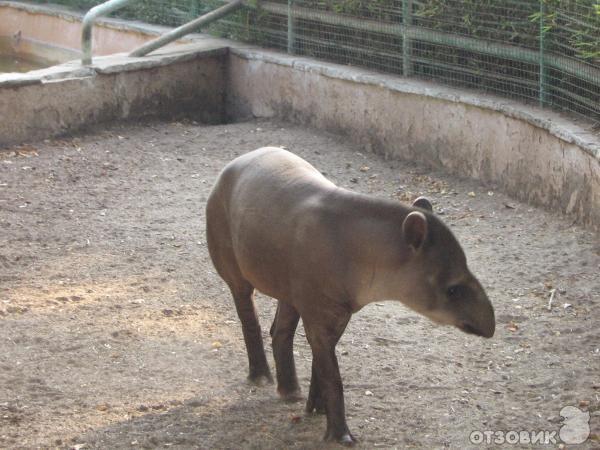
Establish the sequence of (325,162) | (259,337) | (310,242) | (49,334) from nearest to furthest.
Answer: (310,242) < (259,337) < (49,334) < (325,162)

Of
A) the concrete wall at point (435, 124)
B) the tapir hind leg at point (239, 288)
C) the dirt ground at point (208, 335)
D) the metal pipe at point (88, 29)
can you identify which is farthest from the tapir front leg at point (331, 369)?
the metal pipe at point (88, 29)

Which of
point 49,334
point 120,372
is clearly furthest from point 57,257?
point 120,372

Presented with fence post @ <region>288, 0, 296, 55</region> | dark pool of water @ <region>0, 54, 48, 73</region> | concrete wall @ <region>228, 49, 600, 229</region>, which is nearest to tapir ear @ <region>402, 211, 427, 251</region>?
concrete wall @ <region>228, 49, 600, 229</region>

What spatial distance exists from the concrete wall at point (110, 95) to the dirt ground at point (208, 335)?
1.07 metres

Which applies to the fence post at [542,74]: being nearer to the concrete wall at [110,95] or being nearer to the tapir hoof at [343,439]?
the concrete wall at [110,95]

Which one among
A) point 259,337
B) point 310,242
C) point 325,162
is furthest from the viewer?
point 325,162

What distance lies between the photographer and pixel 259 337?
5.58 meters

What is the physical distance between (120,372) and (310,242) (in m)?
1.51

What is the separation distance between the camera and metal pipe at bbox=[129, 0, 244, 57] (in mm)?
11336

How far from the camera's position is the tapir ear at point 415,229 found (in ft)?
14.8

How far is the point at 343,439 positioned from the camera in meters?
4.86

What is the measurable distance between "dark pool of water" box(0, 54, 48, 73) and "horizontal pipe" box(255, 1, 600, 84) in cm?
477

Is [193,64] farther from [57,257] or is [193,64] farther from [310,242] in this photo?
[310,242]

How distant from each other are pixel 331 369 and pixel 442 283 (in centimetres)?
65
